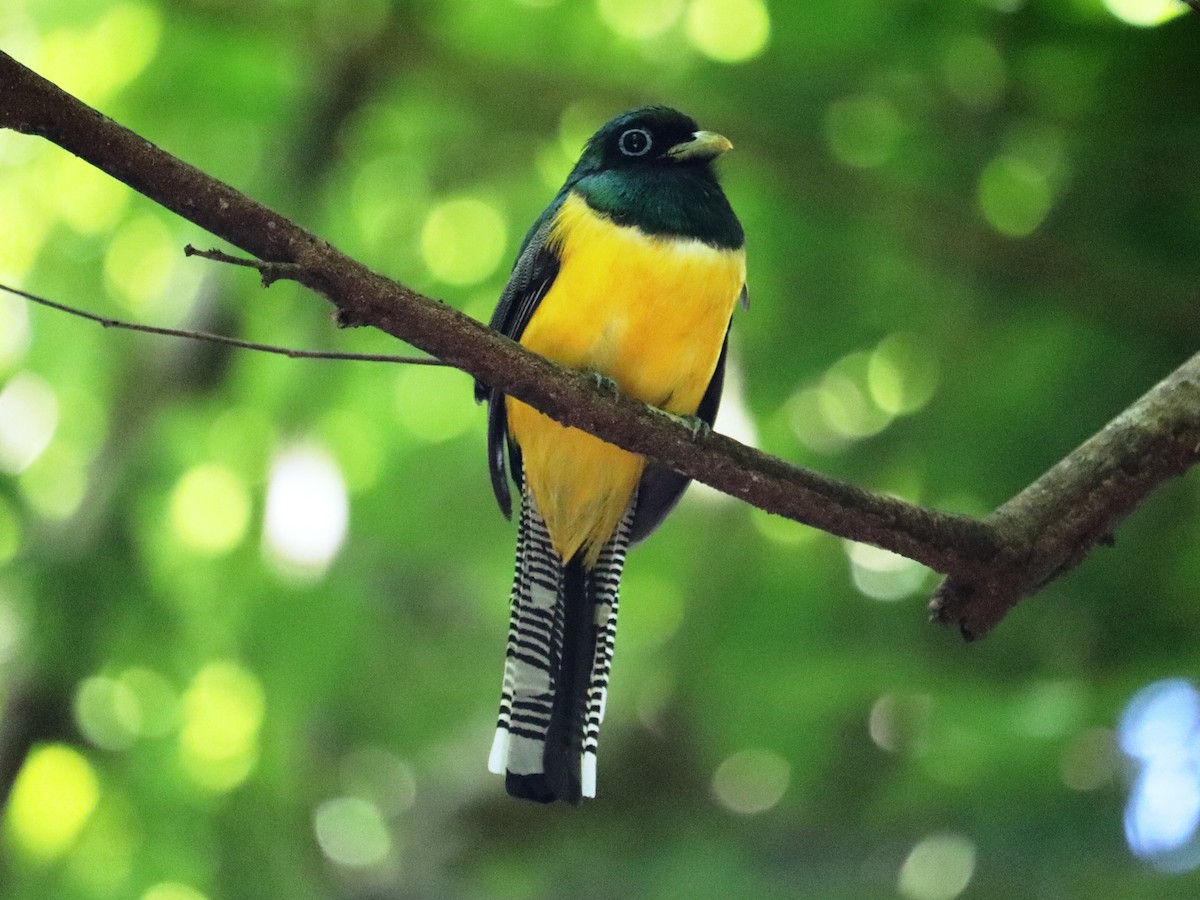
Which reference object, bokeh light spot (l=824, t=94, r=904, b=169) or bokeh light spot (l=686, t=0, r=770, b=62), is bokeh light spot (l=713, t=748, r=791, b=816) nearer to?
bokeh light spot (l=824, t=94, r=904, b=169)

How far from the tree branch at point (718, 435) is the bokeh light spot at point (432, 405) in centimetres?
341

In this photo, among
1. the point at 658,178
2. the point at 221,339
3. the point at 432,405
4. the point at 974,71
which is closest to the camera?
the point at 221,339

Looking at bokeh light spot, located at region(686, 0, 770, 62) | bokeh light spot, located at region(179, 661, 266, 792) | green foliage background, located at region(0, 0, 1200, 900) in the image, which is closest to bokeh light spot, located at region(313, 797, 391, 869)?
green foliage background, located at region(0, 0, 1200, 900)

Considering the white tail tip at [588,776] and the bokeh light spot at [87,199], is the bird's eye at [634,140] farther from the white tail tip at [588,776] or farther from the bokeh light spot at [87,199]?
the bokeh light spot at [87,199]

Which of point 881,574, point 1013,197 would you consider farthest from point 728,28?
point 881,574

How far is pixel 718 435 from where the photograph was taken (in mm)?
2832

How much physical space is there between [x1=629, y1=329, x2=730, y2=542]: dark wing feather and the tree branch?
1.12 metres

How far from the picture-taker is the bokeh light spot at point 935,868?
4078mm

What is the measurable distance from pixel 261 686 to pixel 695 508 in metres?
1.87

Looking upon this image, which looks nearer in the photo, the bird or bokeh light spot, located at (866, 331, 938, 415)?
the bird

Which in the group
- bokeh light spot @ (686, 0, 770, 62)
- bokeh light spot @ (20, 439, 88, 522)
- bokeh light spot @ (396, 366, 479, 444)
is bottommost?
bokeh light spot @ (20, 439, 88, 522)

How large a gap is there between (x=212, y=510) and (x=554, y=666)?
9.57 feet

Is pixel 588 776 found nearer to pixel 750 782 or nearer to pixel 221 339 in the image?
pixel 221 339

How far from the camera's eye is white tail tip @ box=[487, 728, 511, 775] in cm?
356
